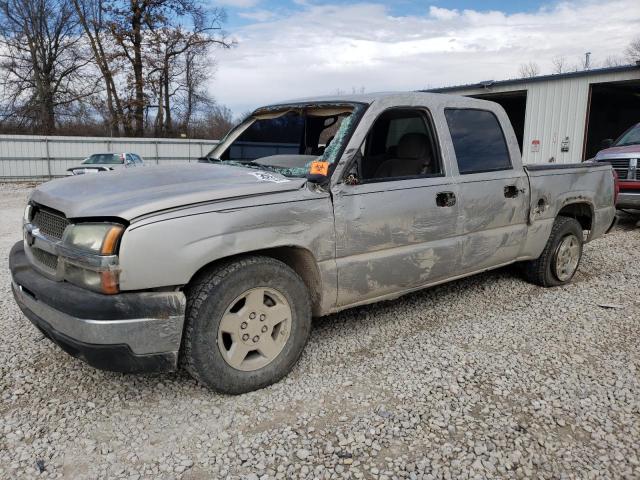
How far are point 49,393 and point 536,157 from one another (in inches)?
715

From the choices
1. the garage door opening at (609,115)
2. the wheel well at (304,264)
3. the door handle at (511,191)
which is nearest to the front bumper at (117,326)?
the wheel well at (304,264)

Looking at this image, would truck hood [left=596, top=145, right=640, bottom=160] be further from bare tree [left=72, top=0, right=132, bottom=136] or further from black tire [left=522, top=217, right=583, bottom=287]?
bare tree [left=72, top=0, right=132, bottom=136]

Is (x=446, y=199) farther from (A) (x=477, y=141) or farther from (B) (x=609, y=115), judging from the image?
(B) (x=609, y=115)

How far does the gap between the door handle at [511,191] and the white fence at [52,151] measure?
19.8m

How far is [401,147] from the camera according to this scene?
13.7 feet

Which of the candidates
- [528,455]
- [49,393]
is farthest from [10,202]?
[528,455]

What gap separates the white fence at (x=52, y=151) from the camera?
23406mm

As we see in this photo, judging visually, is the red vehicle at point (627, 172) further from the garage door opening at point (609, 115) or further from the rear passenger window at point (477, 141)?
the garage door opening at point (609, 115)

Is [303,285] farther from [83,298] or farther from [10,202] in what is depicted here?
[10,202]

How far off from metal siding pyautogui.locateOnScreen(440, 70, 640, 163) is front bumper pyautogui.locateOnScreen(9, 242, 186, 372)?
16806 mm

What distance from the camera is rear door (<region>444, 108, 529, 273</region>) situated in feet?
13.3

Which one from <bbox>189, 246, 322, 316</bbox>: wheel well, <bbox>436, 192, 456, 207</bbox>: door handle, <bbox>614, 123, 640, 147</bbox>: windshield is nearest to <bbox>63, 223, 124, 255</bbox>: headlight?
<bbox>189, 246, 322, 316</bbox>: wheel well

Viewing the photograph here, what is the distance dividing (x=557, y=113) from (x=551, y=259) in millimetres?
13893

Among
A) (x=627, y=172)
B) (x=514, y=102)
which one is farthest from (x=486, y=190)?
(x=514, y=102)
